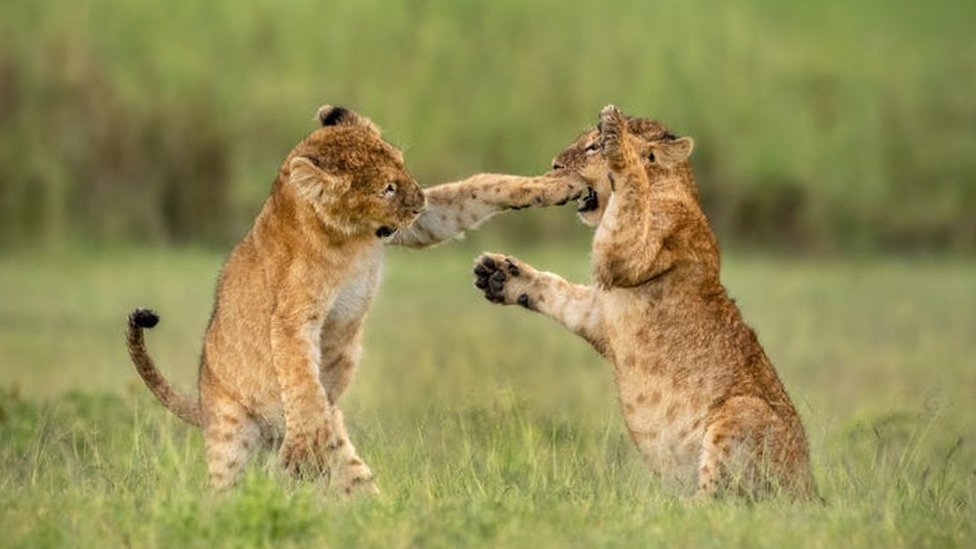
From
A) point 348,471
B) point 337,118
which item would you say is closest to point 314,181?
point 337,118

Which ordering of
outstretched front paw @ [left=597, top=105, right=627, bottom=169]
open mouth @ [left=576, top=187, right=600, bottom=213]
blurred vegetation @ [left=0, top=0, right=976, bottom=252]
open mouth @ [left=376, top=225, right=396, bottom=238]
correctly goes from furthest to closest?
blurred vegetation @ [left=0, top=0, right=976, bottom=252]
open mouth @ [left=576, top=187, right=600, bottom=213]
open mouth @ [left=376, top=225, right=396, bottom=238]
outstretched front paw @ [left=597, top=105, right=627, bottom=169]

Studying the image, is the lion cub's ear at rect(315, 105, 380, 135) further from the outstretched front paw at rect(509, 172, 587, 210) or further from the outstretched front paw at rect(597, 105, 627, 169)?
the outstretched front paw at rect(597, 105, 627, 169)

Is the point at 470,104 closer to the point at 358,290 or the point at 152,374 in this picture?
the point at 152,374

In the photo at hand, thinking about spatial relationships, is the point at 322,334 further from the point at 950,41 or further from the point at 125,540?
the point at 950,41

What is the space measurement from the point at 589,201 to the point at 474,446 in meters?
1.00

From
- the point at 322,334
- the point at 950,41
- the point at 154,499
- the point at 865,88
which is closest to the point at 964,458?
the point at 322,334

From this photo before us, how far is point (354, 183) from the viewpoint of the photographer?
8031 mm

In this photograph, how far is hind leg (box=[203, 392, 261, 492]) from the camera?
8.12 metres

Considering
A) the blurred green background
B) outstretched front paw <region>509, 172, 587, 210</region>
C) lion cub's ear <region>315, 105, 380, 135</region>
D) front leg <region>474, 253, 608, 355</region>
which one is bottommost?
front leg <region>474, 253, 608, 355</region>

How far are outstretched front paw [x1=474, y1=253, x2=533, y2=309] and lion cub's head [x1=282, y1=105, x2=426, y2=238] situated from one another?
522 mm

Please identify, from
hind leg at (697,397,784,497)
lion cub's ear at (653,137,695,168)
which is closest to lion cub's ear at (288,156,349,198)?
lion cub's ear at (653,137,695,168)

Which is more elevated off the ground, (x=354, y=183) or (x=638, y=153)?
(x=638, y=153)

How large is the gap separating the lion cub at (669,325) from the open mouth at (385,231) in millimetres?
568

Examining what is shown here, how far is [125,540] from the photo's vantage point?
→ 6.78 m
